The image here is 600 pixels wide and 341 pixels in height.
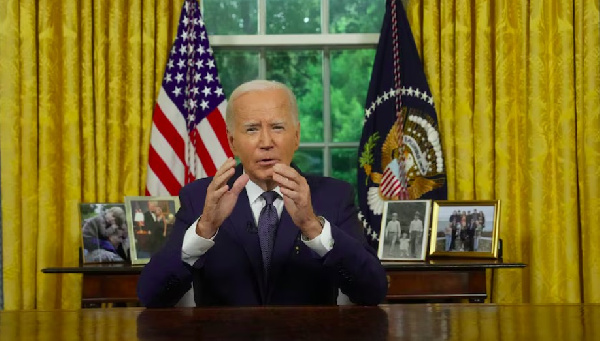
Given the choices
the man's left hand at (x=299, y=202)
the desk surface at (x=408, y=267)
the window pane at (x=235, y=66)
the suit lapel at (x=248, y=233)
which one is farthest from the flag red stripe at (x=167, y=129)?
the man's left hand at (x=299, y=202)

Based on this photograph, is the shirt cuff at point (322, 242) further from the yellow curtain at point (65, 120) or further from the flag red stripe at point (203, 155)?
the yellow curtain at point (65, 120)

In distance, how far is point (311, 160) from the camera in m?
4.82

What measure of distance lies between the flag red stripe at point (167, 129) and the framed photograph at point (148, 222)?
1.31 ft

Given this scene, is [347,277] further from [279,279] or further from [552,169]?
[552,169]

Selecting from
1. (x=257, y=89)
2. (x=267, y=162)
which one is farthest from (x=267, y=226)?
(x=257, y=89)

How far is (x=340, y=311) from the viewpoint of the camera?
6.15 feet

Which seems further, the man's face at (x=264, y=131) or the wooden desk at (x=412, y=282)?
the wooden desk at (x=412, y=282)

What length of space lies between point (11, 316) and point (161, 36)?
2781mm

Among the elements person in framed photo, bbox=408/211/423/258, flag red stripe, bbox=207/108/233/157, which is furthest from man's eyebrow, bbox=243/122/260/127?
flag red stripe, bbox=207/108/233/157

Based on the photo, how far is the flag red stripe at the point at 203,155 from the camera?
437 centimetres

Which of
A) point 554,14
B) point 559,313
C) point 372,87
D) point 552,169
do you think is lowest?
point 559,313

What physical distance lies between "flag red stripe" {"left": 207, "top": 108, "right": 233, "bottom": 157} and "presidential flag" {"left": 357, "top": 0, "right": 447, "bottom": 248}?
68cm

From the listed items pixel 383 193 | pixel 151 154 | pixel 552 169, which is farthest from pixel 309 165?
pixel 552 169

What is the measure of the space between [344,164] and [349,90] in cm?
41
